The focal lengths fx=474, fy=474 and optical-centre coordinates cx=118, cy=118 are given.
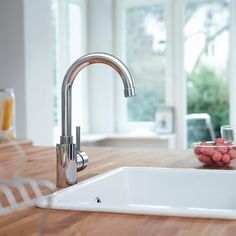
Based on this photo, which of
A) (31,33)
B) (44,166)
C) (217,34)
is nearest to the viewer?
(44,166)

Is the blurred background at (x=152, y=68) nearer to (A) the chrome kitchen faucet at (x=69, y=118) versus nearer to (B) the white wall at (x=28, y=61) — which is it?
(B) the white wall at (x=28, y=61)

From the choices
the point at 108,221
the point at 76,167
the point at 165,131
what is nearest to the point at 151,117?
the point at 165,131

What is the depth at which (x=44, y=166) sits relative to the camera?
56.4 inches

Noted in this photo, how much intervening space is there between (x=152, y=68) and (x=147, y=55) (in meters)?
0.14

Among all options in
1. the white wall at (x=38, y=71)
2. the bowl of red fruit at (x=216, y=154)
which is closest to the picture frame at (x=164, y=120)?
the white wall at (x=38, y=71)

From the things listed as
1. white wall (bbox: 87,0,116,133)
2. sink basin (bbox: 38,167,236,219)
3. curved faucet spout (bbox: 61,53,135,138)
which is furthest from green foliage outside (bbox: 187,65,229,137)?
curved faucet spout (bbox: 61,53,135,138)

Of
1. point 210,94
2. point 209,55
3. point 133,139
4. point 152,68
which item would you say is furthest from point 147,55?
point 133,139

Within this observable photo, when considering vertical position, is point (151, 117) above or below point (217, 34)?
below

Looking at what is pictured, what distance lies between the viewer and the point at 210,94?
4.48 meters

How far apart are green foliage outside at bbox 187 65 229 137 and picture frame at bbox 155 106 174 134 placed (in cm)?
25

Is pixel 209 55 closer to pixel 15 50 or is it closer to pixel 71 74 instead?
pixel 15 50

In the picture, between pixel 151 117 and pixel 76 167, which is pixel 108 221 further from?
pixel 151 117

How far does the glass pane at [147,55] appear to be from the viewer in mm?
4605

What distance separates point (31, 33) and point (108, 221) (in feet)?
8.74
